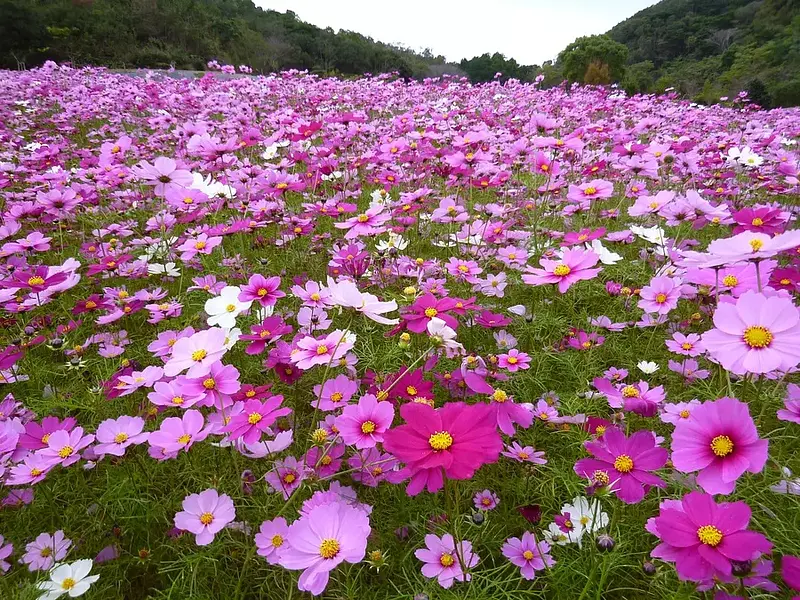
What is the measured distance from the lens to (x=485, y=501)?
38.9 inches

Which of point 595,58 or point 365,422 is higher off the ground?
point 595,58

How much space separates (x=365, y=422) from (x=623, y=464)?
1.33ft

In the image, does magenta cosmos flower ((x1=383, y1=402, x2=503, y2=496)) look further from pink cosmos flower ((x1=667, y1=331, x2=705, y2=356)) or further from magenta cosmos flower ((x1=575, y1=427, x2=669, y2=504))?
pink cosmos flower ((x1=667, y1=331, x2=705, y2=356))

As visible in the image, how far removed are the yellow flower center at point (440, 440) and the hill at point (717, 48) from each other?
39.6 ft

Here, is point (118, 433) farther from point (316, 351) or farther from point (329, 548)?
point (329, 548)

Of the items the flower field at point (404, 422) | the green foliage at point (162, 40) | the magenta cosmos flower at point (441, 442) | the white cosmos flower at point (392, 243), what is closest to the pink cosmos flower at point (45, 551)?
the flower field at point (404, 422)

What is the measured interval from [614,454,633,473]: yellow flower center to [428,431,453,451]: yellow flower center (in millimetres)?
268

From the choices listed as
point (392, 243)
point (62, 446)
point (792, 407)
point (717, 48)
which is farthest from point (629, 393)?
point (717, 48)

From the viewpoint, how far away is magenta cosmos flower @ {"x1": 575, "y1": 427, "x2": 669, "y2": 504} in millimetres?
684

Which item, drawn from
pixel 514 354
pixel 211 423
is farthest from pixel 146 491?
pixel 514 354

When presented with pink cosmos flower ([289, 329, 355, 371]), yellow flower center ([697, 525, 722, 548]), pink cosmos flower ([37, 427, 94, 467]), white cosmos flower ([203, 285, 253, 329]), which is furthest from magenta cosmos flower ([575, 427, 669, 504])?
pink cosmos flower ([37, 427, 94, 467])

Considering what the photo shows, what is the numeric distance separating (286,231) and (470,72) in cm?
1855

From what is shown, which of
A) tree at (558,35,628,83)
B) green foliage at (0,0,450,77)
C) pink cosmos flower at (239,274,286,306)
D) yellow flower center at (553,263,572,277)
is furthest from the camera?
tree at (558,35,628,83)

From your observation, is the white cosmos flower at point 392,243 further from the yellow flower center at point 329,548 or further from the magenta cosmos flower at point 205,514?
the yellow flower center at point 329,548
